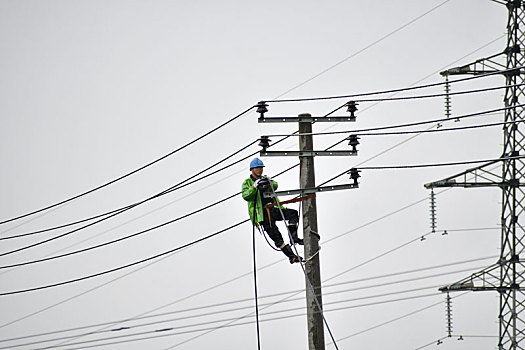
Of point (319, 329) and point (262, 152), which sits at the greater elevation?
point (262, 152)

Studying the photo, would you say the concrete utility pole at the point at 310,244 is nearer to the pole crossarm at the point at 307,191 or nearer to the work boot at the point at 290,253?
the pole crossarm at the point at 307,191

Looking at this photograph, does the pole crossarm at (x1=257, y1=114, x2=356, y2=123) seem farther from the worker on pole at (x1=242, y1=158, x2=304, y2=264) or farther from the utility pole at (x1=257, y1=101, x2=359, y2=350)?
the worker on pole at (x1=242, y1=158, x2=304, y2=264)

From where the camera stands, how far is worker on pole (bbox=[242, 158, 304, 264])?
13758 mm

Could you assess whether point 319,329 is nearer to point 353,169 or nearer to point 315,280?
point 315,280

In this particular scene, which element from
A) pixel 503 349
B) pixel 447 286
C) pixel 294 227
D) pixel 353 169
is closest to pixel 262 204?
pixel 294 227

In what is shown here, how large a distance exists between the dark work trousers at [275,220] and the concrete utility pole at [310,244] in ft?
2.29

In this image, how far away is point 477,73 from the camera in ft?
66.8

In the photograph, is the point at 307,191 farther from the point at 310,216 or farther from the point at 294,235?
the point at 294,235

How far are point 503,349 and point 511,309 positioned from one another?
1154mm

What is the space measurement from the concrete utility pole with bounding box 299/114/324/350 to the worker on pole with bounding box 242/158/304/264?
0.41 m

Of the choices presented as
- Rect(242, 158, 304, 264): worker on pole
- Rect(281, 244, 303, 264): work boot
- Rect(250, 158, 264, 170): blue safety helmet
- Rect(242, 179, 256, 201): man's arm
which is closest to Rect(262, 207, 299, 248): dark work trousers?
Rect(242, 158, 304, 264): worker on pole

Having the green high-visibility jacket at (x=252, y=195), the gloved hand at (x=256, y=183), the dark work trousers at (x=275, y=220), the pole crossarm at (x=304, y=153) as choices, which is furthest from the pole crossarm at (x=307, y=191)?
the dark work trousers at (x=275, y=220)

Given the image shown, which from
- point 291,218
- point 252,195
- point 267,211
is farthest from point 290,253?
point 252,195

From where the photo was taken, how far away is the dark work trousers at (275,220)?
14.0 meters
